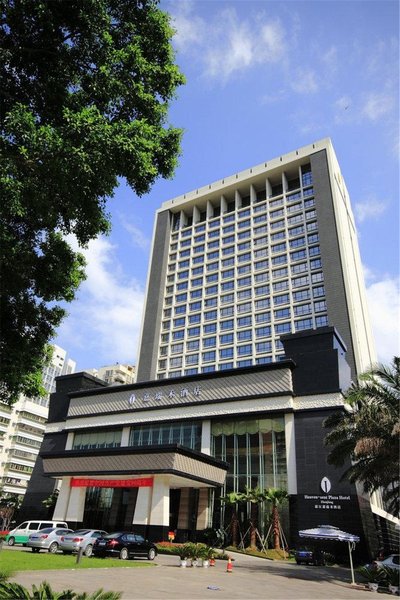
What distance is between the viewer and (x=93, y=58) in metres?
13.5

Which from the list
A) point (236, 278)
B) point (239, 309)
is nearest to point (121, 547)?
point (239, 309)

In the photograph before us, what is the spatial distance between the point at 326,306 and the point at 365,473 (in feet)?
132

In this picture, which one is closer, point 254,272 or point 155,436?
point 155,436

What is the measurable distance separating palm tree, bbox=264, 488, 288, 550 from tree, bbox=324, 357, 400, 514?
9952 millimetres

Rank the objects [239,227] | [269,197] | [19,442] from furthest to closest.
→ [19,442] → [239,227] → [269,197]

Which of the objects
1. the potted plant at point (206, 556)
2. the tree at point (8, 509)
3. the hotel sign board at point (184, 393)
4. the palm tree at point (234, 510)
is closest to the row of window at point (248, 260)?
the hotel sign board at point (184, 393)

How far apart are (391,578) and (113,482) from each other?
2217 cm

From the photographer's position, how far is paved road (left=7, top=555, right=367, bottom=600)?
13.0 metres

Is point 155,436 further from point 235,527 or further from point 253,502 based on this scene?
point 253,502

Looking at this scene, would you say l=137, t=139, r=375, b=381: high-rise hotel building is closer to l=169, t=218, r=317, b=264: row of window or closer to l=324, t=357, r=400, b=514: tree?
l=169, t=218, r=317, b=264: row of window

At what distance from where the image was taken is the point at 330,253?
6444cm

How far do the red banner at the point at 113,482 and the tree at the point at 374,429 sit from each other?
14.8 metres

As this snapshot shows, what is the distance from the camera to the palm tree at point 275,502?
106 feet

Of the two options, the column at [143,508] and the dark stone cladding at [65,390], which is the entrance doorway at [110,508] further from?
the dark stone cladding at [65,390]
